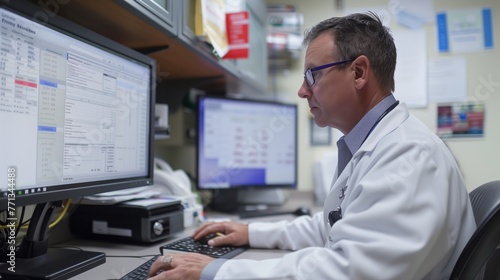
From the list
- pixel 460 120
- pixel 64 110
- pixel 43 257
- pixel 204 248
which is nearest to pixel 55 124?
pixel 64 110

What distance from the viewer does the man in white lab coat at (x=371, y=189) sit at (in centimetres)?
56

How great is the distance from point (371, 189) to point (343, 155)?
361 mm

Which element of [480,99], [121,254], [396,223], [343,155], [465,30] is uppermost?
[465,30]

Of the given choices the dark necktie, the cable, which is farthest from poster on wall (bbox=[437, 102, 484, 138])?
the cable

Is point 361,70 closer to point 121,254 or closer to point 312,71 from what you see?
point 312,71

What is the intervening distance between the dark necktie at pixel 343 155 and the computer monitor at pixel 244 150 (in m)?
0.65

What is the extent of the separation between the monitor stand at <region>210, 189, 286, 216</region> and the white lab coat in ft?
2.63

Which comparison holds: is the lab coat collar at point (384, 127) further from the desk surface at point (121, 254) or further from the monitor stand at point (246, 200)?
the monitor stand at point (246, 200)

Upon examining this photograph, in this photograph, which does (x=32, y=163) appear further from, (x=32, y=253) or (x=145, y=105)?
(x=145, y=105)

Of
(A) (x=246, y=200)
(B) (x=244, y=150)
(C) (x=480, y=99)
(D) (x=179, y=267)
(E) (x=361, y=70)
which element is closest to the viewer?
(D) (x=179, y=267)

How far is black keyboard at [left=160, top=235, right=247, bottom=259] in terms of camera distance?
857 millimetres

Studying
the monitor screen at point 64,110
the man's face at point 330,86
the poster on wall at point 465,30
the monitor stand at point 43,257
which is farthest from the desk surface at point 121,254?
the poster on wall at point 465,30

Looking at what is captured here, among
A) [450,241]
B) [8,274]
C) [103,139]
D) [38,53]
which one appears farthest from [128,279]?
[450,241]

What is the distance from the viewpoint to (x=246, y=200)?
1.68 m
